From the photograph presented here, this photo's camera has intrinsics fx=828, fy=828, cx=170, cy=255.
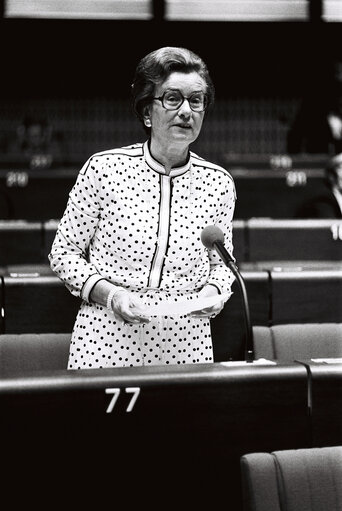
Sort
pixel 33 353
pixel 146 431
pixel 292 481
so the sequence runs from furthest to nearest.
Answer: pixel 33 353, pixel 146 431, pixel 292 481

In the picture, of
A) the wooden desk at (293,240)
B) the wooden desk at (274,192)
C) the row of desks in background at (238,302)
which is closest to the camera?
the row of desks in background at (238,302)

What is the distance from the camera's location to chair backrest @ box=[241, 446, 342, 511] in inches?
55.7

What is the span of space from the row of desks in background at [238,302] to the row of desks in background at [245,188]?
2.14 metres

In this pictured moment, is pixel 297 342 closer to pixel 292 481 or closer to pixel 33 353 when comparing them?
pixel 33 353

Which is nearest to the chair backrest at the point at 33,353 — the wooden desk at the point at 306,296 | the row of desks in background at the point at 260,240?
the wooden desk at the point at 306,296

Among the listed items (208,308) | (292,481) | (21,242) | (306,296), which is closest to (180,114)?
(208,308)

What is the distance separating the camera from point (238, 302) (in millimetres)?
2959

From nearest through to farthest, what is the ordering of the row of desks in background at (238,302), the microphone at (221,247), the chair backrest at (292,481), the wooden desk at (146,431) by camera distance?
1. the chair backrest at (292,481)
2. the wooden desk at (146,431)
3. the microphone at (221,247)
4. the row of desks in background at (238,302)

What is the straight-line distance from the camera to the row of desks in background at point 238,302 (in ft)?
9.54

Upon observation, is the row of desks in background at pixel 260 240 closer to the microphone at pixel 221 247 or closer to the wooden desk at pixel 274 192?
the wooden desk at pixel 274 192

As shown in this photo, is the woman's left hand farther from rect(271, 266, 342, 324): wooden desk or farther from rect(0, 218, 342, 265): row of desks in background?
rect(0, 218, 342, 265): row of desks in background

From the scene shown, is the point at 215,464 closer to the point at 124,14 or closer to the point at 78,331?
the point at 78,331

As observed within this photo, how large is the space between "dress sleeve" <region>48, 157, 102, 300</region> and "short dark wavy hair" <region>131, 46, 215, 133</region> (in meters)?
0.22

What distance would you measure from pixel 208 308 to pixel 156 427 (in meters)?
0.43
